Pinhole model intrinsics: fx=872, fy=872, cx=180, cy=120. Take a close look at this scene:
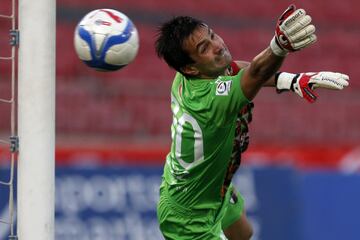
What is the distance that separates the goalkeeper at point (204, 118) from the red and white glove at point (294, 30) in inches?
9.4

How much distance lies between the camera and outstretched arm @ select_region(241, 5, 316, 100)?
3.92 metres

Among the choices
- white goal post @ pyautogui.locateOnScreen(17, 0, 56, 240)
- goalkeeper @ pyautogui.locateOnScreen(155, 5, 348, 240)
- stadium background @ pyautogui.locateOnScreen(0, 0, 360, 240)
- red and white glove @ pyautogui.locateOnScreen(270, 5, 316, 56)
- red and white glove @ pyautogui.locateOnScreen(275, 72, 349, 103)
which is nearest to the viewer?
red and white glove @ pyautogui.locateOnScreen(270, 5, 316, 56)

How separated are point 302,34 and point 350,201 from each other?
17.8 feet

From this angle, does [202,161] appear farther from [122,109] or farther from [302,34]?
[122,109]

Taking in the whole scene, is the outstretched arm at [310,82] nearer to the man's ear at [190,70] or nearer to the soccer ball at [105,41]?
the man's ear at [190,70]

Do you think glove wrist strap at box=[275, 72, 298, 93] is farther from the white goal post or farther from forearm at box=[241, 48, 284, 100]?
the white goal post

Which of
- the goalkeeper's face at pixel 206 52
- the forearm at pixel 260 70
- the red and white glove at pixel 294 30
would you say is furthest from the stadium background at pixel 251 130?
the red and white glove at pixel 294 30

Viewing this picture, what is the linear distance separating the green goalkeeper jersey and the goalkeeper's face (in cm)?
8

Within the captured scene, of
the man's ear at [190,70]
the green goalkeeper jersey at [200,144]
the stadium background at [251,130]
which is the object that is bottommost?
the stadium background at [251,130]

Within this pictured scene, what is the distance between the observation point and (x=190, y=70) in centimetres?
483

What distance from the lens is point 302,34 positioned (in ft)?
12.9

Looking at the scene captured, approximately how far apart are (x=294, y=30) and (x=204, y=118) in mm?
924

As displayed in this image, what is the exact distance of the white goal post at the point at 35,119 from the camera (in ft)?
15.5

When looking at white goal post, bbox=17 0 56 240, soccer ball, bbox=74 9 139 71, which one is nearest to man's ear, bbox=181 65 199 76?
soccer ball, bbox=74 9 139 71
